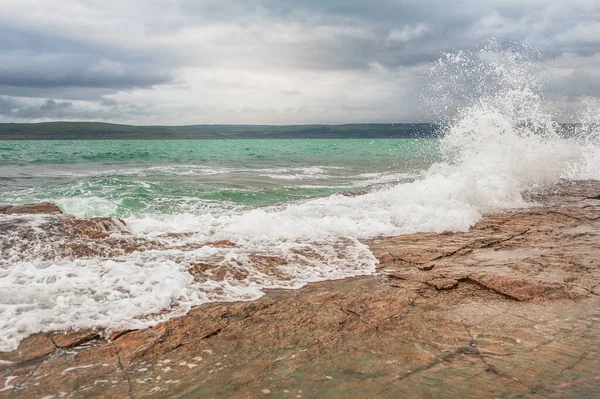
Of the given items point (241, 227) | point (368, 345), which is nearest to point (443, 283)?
point (368, 345)

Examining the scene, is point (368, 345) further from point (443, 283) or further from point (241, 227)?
point (241, 227)

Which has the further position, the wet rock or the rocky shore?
the wet rock

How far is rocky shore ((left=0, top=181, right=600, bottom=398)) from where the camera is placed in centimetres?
239

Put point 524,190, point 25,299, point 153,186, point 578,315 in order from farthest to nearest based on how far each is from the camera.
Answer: point 153,186 < point 524,190 < point 25,299 < point 578,315

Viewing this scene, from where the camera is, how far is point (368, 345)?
288 cm

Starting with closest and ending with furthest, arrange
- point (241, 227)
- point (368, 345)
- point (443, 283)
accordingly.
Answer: point (368, 345), point (443, 283), point (241, 227)

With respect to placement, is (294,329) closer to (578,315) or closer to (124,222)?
(578,315)

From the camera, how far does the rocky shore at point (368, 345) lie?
2387mm

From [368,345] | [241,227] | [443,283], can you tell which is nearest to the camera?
[368,345]

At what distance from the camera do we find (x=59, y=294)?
3.67 m

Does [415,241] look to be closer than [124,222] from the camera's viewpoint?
Yes

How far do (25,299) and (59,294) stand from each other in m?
0.25

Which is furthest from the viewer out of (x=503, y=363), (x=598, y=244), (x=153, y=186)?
(x=153, y=186)

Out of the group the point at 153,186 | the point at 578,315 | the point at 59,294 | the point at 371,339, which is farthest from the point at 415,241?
the point at 153,186
